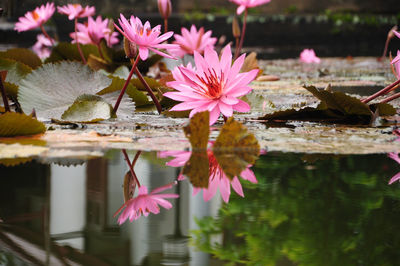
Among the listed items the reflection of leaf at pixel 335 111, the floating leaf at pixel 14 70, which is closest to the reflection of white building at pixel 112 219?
the reflection of leaf at pixel 335 111

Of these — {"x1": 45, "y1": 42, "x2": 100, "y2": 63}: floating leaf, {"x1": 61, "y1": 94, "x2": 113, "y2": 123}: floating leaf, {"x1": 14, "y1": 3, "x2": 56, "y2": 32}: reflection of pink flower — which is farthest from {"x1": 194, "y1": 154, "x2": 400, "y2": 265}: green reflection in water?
{"x1": 14, "y1": 3, "x2": 56, "y2": 32}: reflection of pink flower

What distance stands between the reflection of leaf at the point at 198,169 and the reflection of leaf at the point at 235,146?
0.07 ft

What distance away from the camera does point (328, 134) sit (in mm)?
1016

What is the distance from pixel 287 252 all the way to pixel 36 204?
0.89 feet

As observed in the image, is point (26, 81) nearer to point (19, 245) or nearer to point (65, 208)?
point (65, 208)

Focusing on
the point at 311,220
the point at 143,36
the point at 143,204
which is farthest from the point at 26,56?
the point at 311,220

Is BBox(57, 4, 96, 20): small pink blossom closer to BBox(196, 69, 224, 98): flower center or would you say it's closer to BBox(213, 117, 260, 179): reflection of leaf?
BBox(196, 69, 224, 98): flower center

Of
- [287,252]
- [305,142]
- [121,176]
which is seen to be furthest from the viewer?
[305,142]

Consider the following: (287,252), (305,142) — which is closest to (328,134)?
(305,142)

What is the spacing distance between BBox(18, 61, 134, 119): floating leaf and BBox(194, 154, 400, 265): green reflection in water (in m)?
0.60

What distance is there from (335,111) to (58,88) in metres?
0.60

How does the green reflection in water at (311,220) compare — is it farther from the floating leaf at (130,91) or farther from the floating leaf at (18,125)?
the floating leaf at (130,91)

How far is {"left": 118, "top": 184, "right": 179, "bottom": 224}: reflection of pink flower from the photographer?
0.55 m

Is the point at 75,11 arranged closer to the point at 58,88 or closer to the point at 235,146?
the point at 58,88
